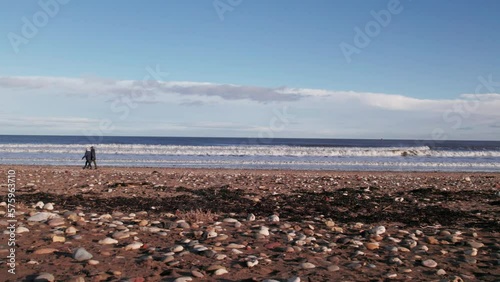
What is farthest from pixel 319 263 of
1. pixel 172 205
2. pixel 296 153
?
pixel 296 153

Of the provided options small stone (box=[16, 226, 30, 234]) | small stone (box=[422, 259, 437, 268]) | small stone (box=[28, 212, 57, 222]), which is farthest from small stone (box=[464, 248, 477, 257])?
small stone (box=[28, 212, 57, 222])

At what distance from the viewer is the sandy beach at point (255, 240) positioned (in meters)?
4.65

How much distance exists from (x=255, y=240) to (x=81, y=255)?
2.42 m

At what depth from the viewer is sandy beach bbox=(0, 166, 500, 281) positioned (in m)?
4.65

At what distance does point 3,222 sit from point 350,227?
5.69m

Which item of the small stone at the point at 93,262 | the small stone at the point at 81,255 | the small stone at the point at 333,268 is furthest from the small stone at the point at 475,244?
the small stone at the point at 81,255

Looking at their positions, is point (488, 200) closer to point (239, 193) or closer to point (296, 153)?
point (239, 193)

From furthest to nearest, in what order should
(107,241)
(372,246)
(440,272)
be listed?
(372,246)
(107,241)
(440,272)

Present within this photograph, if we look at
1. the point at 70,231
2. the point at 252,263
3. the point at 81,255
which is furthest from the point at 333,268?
the point at 70,231

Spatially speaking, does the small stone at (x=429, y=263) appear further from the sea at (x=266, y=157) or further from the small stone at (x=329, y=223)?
the sea at (x=266, y=157)

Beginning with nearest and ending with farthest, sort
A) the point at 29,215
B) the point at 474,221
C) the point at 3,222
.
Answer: the point at 3,222 < the point at 29,215 < the point at 474,221

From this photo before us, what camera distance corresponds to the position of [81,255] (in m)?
4.93

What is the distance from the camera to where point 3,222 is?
655cm

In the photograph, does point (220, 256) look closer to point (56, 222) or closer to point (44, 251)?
point (44, 251)
